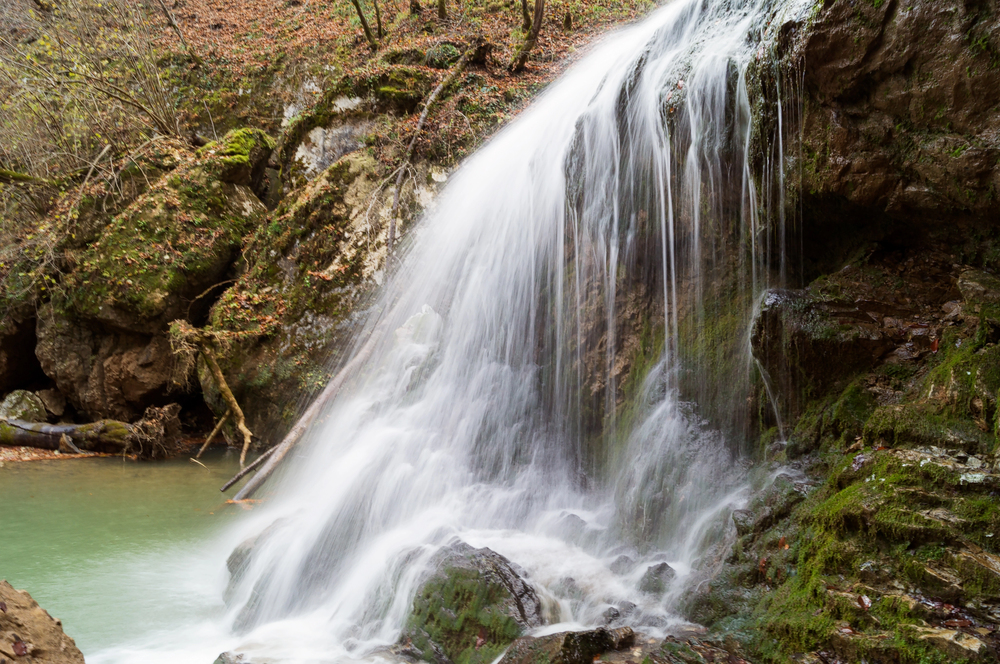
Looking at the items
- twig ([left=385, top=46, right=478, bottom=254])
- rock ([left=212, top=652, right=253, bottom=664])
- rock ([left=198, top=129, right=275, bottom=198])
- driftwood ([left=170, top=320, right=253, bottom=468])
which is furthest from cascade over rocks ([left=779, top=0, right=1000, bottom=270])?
rock ([left=198, top=129, right=275, bottom=198])

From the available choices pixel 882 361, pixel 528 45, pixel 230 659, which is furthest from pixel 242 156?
pixel 882 361

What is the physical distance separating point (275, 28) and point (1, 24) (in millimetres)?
7273

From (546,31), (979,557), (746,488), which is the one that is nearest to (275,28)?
(546,31)

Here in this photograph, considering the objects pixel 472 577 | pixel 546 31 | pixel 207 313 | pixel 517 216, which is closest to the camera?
pixel 472 577

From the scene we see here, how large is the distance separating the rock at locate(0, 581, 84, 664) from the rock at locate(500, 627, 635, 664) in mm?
2242

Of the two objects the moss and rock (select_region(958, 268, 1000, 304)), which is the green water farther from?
rock (select_region(958, 268, 1000, 304))

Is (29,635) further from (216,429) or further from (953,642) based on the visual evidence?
(216,429)

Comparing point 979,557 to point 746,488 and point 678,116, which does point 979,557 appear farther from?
point 678,116

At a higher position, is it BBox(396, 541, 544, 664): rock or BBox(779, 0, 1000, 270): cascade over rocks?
BBox(779, 0, 1000, 270): cascade over rocks

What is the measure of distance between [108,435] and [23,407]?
99.8 inches

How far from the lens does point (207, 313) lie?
10.8 m

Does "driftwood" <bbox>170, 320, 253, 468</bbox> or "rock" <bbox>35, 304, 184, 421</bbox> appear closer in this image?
"driftwood" <bbox>170, 320, 253, 468</bbox>

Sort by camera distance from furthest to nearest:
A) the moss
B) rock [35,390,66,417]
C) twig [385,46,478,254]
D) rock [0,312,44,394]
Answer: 1. rock [0,312,44,394]
2. rock [35,390,66,417]
3. twig [385,46,478,254]
4. the moss

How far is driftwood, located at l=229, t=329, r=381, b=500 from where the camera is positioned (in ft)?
24.7
